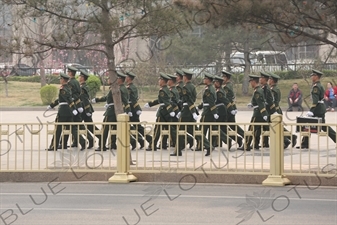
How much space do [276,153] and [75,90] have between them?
23.0 ft

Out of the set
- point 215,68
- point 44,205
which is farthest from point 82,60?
point 44,205

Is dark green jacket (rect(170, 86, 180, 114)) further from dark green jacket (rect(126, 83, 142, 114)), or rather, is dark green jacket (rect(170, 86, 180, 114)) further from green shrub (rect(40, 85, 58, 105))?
green shrub (rect(40, 85, 58, 105))

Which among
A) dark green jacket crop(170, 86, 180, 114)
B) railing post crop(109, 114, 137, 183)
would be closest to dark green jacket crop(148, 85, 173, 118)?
dark green jacket crop(170, 86, 180, 114)

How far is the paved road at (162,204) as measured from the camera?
35.7 ft

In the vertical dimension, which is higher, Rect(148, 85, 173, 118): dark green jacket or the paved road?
Rect(148, 85, 173, 118): dark green jacket

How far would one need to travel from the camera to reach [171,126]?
624 inches

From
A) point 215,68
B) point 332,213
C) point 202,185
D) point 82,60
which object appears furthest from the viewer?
point 82,60

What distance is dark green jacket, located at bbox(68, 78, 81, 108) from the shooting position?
64.3ft

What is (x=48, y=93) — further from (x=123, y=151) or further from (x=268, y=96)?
(x=123, y=151)

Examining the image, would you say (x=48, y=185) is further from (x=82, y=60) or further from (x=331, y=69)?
(x=82, y=60)

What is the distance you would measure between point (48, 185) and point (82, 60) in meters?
43.1

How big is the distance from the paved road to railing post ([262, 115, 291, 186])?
21 centimetres

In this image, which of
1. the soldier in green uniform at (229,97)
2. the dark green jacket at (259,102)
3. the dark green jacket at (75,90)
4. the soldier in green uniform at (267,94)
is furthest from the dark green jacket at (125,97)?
the soldier in green uniform at (267,94)

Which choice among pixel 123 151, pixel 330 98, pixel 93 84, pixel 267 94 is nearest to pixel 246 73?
pixel 93 84
